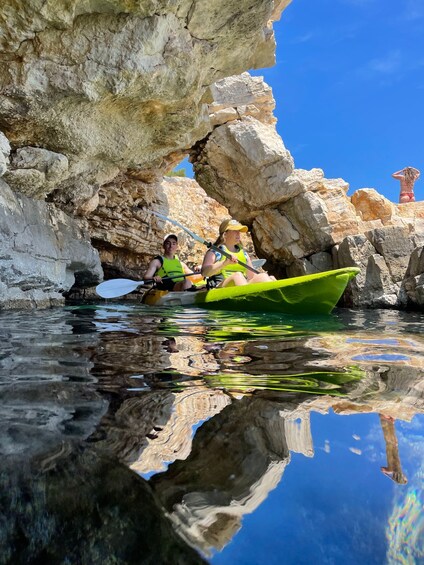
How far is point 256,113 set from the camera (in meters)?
10.7

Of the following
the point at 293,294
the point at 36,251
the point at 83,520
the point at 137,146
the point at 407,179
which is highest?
the point at 407,179

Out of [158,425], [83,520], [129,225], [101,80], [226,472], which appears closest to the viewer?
[83,520]

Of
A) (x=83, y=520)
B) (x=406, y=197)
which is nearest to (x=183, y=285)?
(x=83, y=520)

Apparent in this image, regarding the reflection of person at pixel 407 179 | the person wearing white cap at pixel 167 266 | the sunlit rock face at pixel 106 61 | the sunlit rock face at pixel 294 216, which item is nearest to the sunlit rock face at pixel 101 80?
the sunlit rock face at pixel 106 61

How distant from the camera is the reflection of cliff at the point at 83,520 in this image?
522 millimetres

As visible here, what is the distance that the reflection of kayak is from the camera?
4.64m

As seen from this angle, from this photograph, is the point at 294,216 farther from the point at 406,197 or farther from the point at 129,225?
the point at 406,197

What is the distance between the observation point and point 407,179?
19.3 metres

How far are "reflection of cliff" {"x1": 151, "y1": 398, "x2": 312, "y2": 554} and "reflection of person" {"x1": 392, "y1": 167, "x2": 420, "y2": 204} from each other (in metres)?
20.3

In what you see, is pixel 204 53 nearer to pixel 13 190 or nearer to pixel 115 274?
pixel 13 190

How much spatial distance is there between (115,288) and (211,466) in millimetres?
5888

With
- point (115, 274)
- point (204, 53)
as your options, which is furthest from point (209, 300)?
point (115, 274)

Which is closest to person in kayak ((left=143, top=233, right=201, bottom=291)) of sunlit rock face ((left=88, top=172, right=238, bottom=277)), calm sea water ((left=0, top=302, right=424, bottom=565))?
sunlit rock face ((left=88, top=172, right=238, bottom=277))

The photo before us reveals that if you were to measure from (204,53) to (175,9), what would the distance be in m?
0.75
